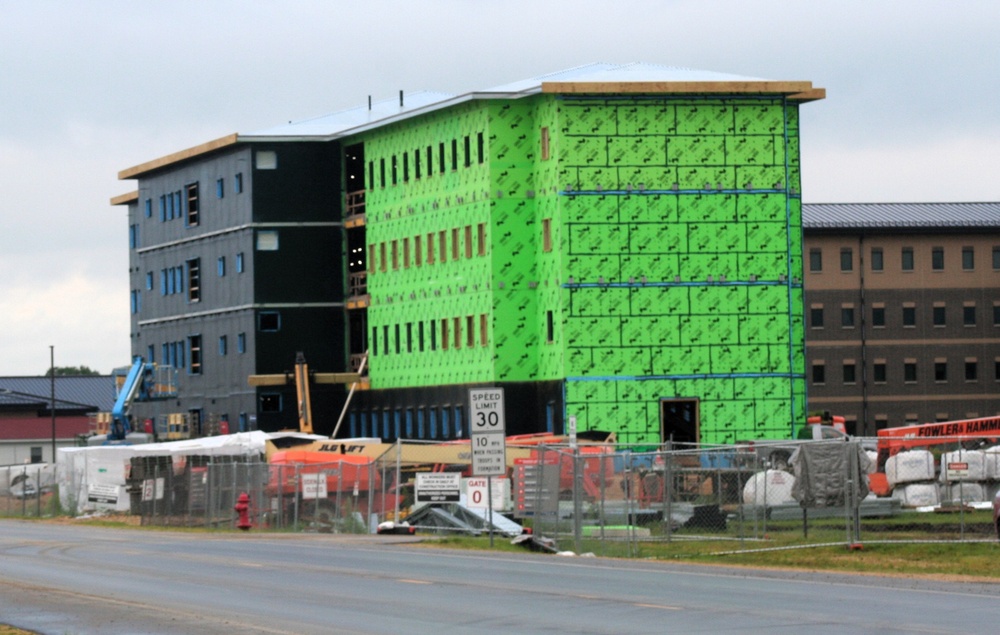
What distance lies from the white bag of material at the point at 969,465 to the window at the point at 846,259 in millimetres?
85214

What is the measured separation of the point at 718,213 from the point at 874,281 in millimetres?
47646

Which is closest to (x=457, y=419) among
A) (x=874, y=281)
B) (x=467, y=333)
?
(x=467, y=333)

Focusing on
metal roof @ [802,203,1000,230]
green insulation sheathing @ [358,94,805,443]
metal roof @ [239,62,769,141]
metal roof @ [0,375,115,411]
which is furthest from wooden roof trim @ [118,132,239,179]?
metal roof @ [0,375,115,411]

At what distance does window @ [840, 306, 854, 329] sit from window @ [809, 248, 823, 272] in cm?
287

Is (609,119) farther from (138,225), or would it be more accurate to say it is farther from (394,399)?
(138,225)

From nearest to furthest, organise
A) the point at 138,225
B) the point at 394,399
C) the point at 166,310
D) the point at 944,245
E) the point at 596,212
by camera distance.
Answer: the point at 596,212 < the point at 394,399 < the point at 166,310 < the point at 138,225 < the point at 944,245

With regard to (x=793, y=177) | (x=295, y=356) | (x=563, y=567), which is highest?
(x=793, y=177)

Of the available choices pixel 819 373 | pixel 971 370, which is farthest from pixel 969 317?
pixel 819 373

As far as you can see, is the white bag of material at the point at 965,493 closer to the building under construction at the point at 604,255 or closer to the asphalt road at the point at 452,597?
the asphalt road at the point at 452,597

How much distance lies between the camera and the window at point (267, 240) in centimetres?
9892

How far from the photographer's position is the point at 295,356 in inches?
3900

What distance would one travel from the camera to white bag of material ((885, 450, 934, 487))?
43.8 meters

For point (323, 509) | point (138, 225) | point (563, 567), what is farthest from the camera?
point (138, 225)

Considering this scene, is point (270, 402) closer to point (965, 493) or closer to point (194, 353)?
point (194, 353)
